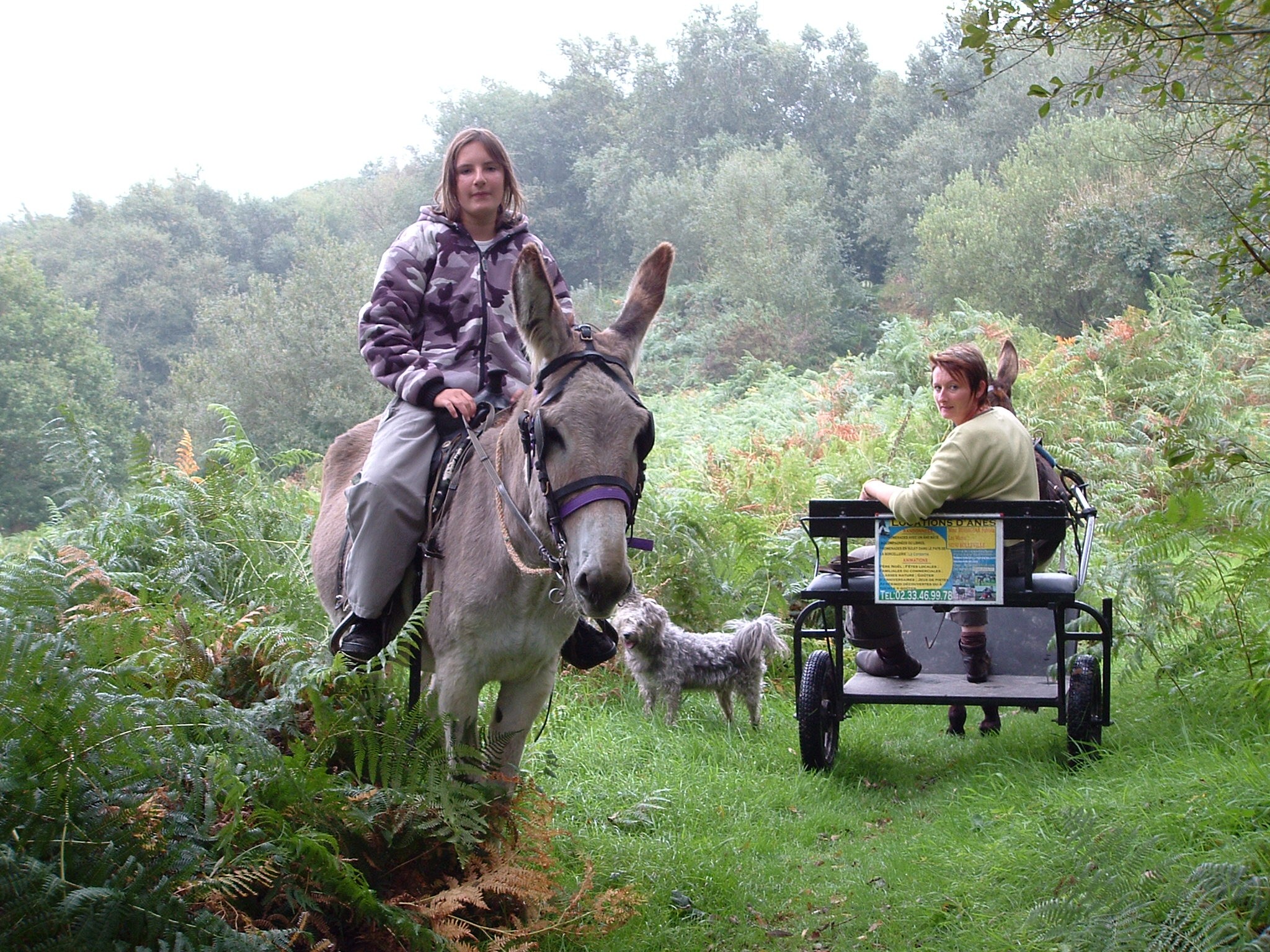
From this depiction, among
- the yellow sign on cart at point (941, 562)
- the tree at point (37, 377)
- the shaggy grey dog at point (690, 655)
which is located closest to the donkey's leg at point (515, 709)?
the yellow sign on cart at point (941, 562)

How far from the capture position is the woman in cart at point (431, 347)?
3.74 meters

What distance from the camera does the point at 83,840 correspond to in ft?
7.52

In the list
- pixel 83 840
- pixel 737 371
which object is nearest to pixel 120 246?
pixel 737 371

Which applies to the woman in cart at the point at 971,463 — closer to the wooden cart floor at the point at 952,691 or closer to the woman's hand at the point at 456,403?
the wooden cart floor at the point at 952,691

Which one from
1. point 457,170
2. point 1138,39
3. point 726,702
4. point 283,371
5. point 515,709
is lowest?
point 726,702

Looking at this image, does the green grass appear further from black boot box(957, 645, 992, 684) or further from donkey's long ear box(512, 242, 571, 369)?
donkey's long ear box(512, 242, 571, 369)

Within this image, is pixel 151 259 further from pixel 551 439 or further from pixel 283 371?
pixel 551 439

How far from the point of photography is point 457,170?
4.29 meters

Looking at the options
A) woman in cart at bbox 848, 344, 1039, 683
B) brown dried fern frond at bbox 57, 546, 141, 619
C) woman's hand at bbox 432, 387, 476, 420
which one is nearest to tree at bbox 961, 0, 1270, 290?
woman in cart at bbox 848, 344, 1039, 683

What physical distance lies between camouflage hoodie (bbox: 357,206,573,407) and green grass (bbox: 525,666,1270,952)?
229 cm

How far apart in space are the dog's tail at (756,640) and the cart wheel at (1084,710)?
212cm

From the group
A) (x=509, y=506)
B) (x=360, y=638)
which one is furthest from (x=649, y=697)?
(x=509, y=506)

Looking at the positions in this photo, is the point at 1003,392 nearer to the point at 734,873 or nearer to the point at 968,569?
the point at 968,569

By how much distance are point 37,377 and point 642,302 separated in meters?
36.1
